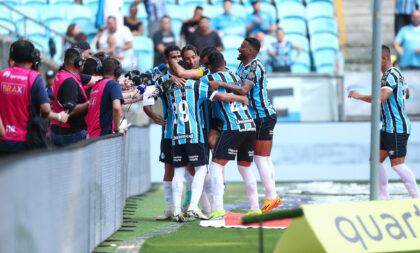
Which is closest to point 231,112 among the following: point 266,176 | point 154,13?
point 266,176

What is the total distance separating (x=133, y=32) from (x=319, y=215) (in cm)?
1365

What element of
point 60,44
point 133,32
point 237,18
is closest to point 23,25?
point 60,44

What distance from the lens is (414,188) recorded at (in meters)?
10.7

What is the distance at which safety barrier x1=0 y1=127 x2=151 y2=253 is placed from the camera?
437 centimetres

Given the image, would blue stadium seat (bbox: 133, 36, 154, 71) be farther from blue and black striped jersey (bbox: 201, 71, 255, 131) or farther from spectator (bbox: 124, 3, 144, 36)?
blue and black striped jersey (bbox: 201, 71, 255, 131)

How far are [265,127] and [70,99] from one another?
8.33 ft

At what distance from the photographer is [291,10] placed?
22.4 meters

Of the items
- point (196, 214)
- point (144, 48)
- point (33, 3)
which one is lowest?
point (196, 214)

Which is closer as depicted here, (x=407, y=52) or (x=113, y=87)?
(x=113, y=87)

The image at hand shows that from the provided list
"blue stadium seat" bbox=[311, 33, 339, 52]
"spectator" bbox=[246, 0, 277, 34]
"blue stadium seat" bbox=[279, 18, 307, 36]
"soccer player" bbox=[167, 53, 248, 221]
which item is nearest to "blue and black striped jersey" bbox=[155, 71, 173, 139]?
"soccer player" bbox=[167, 53, 248, 221]

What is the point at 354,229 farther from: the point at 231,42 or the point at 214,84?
the point at 231,42

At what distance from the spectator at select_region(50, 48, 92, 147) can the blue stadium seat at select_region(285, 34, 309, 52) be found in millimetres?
12063

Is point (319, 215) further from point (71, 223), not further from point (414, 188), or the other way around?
point (414, 188)

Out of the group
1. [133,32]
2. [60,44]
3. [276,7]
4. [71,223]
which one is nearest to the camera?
[71,223]
